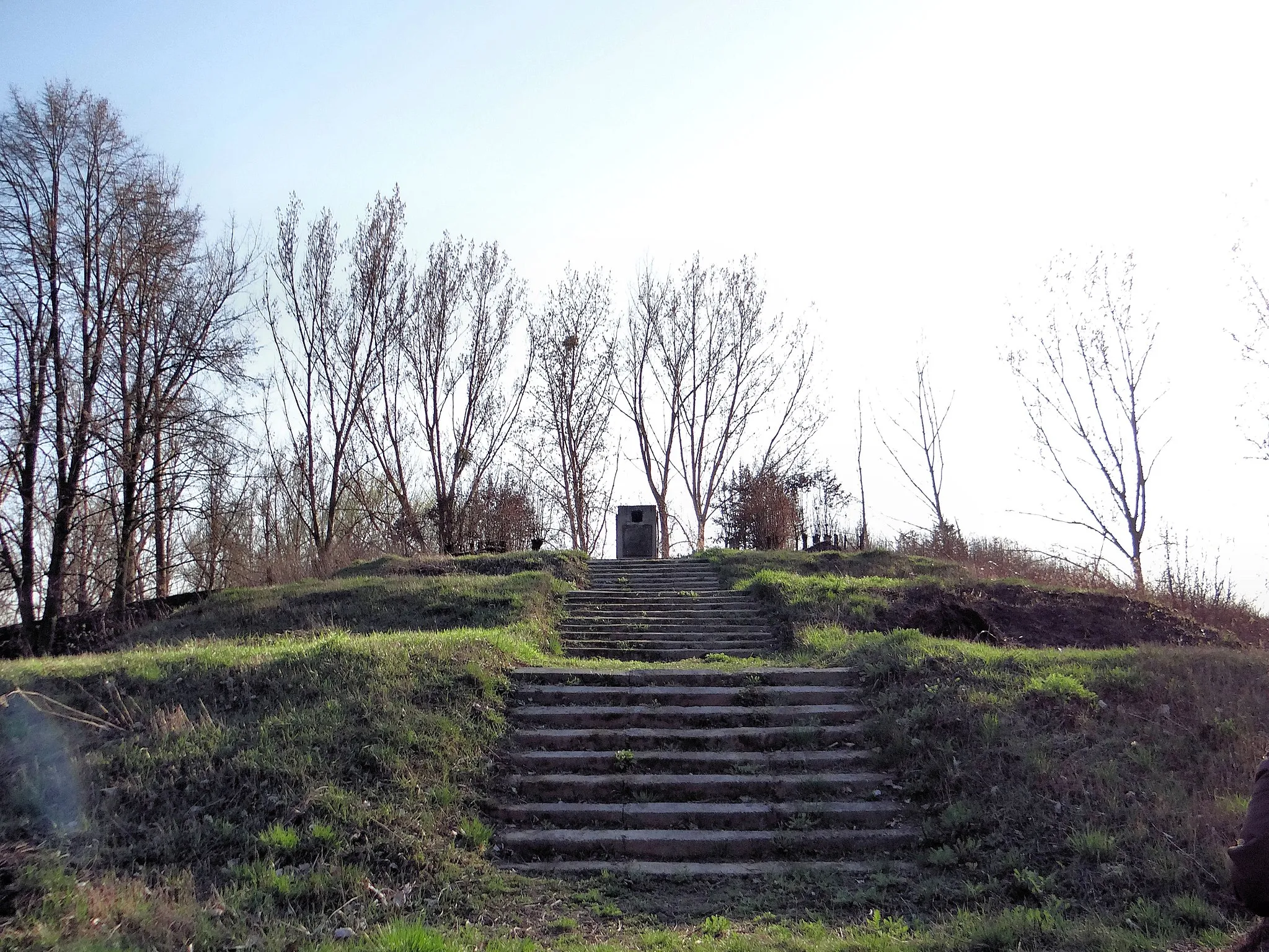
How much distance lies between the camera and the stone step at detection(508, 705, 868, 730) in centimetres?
778

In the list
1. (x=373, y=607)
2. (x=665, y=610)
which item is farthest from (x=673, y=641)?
(x=373, y=607)

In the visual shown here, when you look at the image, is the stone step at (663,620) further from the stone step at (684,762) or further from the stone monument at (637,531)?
the stone monument at (637,531)

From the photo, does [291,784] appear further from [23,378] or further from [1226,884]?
[23,378]

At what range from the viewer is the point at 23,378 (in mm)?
15320

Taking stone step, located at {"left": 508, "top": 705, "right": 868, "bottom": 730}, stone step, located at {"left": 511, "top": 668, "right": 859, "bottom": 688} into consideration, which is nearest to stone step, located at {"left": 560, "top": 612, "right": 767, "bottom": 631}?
stone step, located at {"left": 511, "top": 668, "right": 859, "bottom": 688}

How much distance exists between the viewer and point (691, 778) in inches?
265

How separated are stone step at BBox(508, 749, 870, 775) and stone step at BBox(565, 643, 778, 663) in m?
4.29

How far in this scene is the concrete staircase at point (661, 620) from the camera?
39.3 ft

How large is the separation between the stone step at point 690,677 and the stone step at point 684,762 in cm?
149

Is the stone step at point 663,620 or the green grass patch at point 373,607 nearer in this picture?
the green grass patch at point 373,607

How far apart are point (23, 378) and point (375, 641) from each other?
11423 millimetres

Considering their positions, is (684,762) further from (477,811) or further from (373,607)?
(373,607)

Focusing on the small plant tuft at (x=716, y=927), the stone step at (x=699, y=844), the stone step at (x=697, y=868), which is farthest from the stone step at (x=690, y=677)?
the small plant tuft at (x=716, y=927)

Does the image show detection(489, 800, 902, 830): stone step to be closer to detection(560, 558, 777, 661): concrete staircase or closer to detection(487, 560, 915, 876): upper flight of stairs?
detection(487, 560, 915, 876): upper flight of stairs
